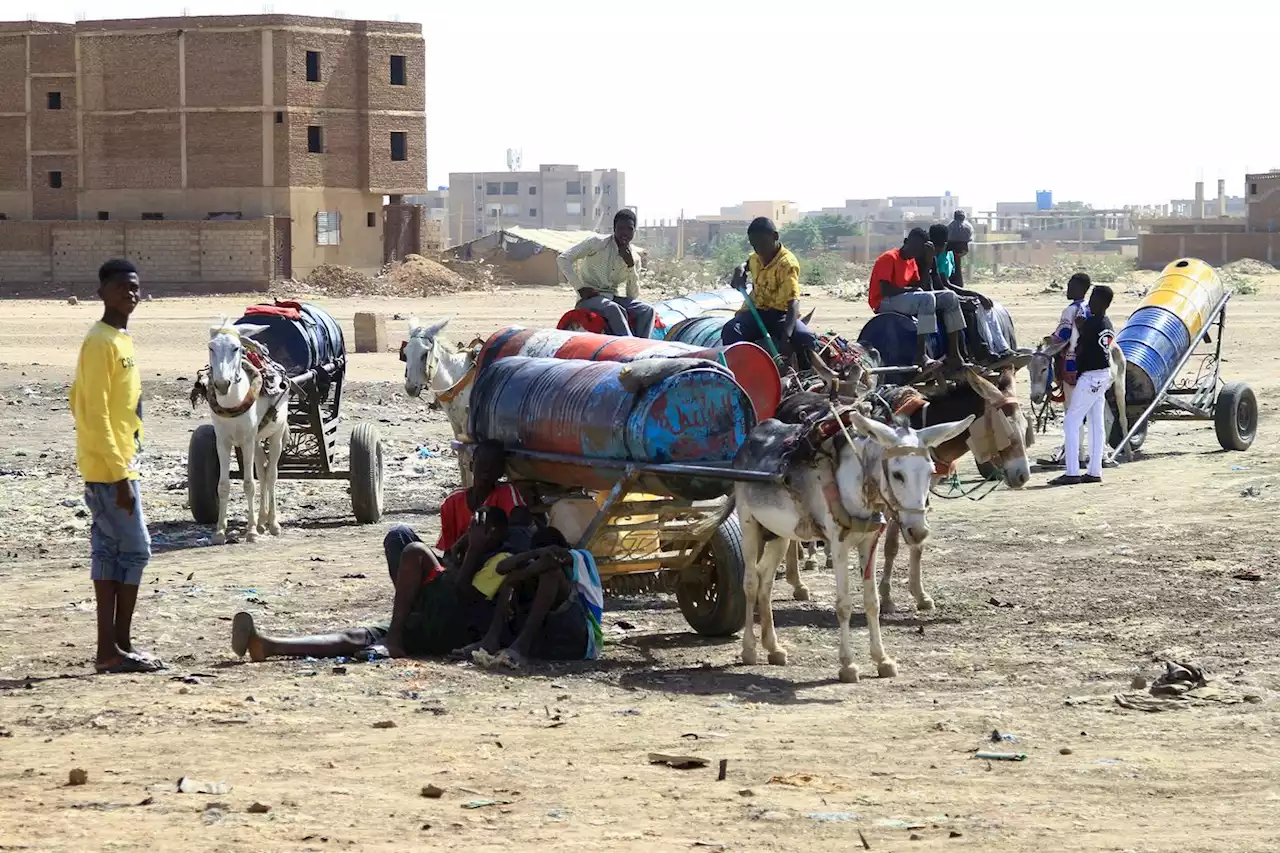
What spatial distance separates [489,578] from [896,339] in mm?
5777

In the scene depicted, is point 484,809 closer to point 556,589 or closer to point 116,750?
point 116,750

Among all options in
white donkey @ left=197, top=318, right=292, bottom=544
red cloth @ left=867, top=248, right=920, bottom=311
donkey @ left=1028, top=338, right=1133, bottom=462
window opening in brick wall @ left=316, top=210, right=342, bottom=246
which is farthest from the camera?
window opening in brick wall @ left=316, top=210, right=342, bottom=246

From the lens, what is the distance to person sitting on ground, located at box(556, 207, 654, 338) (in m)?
15.0

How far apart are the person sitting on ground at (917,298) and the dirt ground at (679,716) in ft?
5.68

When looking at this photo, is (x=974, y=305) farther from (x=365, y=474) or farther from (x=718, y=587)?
(x=365, y=474)

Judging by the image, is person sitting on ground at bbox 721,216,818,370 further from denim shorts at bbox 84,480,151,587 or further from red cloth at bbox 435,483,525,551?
denim shorts at bbox 84,480,151,587

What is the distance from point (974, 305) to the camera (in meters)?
15.1

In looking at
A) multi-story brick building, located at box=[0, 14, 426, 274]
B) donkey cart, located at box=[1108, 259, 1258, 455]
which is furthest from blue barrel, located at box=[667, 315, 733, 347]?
multi-story brick building, located at box=[0, 14, 426, 274]

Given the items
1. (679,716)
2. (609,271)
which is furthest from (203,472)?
(679,716)

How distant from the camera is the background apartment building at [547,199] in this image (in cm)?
12612

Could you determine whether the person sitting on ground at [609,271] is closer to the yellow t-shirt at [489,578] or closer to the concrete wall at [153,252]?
the yellow t-shirt at [489,578]

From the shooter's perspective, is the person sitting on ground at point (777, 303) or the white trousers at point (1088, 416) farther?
the white trousers at point (1088, 416)

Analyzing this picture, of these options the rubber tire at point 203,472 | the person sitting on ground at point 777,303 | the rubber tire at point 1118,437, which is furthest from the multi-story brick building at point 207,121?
the person sitting on ground at point 777,303

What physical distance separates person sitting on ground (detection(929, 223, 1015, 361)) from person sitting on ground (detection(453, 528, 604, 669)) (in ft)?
18.7
